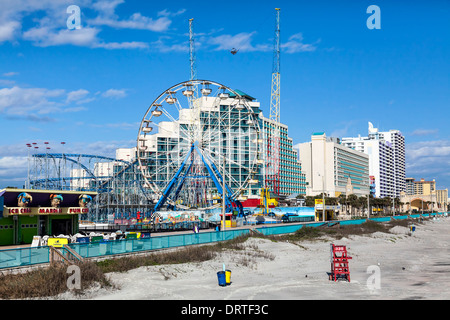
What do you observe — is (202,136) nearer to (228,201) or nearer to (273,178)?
(228,201)

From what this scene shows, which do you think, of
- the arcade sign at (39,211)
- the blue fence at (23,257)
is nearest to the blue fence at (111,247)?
the blue fence at (23,257)

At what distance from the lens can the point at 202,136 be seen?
250 feet

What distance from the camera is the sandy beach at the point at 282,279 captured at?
23.5 metres

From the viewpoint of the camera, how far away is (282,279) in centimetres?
2952

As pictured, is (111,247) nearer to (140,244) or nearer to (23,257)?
(140,244)

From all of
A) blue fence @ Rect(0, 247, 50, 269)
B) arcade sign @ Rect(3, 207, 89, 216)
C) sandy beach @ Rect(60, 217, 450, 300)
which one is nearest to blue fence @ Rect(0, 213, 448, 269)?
blue fence @ Rect(0, 247, 50, 269)

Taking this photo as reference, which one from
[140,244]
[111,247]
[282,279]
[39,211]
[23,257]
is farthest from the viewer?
[39,211]

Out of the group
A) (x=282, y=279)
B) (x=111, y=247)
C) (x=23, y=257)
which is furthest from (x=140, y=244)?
(x=282, y=279)

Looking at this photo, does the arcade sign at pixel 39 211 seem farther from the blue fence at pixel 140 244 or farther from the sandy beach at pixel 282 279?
the sandy beach at pixel 282 279

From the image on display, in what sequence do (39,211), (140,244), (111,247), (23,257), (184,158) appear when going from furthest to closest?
(184,158) → (39,211) → (140,244) → (111,247) → (23,257)

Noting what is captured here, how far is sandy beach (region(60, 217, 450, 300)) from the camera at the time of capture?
23516 millimetres

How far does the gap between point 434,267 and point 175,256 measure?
19483mm

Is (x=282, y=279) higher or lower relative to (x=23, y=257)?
lower
